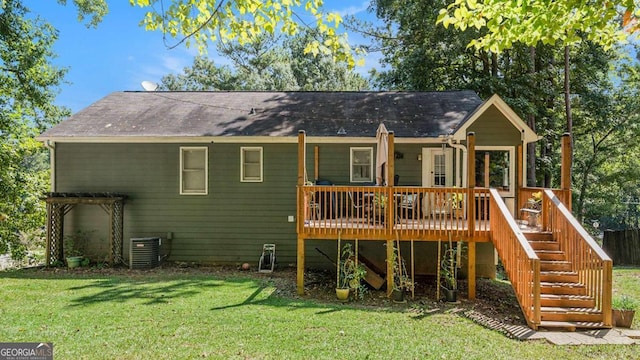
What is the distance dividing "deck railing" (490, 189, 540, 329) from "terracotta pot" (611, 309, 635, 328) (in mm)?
1214

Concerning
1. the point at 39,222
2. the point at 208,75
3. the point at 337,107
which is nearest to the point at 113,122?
the point at 39,222

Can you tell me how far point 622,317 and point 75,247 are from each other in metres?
11.8

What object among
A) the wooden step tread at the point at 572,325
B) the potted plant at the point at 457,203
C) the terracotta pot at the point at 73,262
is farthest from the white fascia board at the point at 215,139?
the wooden step tread at the point at 572,325

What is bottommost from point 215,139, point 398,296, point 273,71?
point 398,296

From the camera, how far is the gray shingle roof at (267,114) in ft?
33.7

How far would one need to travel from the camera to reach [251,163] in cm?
1041

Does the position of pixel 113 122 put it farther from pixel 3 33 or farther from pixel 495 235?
pixel 495 235

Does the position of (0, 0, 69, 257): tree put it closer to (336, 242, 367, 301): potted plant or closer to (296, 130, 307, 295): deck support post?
(296, 130, 307, 295): deck support post

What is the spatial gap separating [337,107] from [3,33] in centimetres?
1216

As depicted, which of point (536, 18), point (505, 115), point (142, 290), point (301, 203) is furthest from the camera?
point (505, 115)

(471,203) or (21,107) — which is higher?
(21,107)

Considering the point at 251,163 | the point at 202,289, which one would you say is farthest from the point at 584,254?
the point at 251,163

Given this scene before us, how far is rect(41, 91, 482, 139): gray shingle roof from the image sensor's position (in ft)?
33.7

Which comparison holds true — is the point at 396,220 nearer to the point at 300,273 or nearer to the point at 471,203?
the point at 471,203
